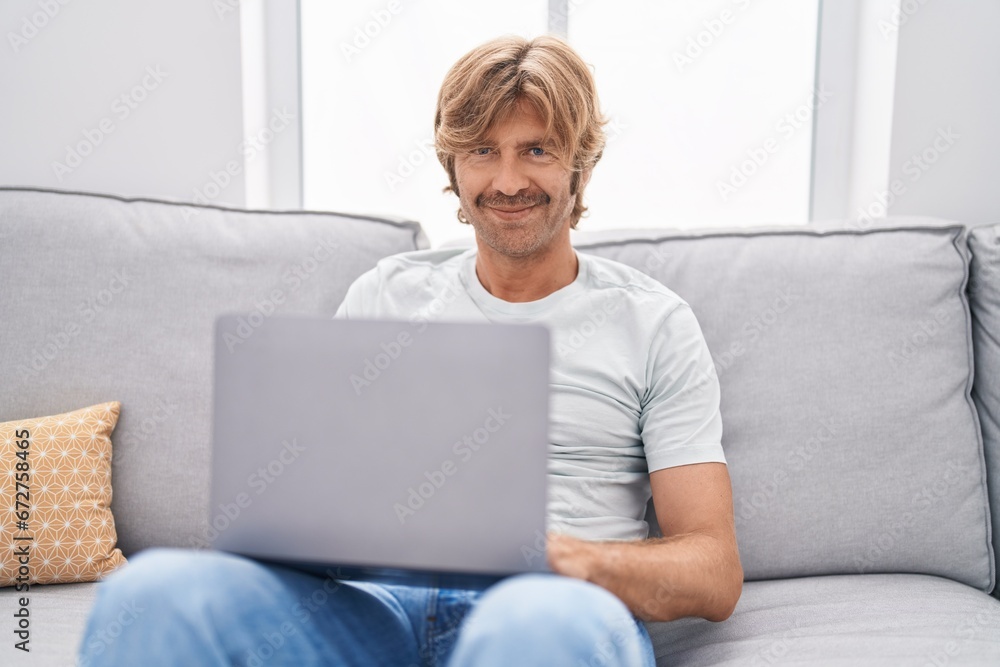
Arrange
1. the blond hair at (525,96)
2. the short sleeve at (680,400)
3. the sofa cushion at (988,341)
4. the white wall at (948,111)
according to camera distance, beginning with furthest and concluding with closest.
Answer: the white wall at (948,111) < the sofa cushion at (988,341) < the blond hair at (525,96) < the short sleeve at (680,400)

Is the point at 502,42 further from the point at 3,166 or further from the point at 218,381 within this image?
the point at 3,166

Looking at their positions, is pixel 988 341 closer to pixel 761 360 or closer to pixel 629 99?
pixel 761 360

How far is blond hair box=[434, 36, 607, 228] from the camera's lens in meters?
1.19

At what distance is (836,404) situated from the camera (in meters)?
1.27

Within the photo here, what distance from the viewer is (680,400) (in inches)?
44.0

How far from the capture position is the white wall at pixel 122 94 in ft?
5.51

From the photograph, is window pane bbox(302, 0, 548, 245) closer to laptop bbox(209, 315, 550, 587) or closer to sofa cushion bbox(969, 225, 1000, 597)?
sofa cushion bbox(969, 225, 1000, 597)

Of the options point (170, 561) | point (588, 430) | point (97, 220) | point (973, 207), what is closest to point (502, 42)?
point (588, 430)

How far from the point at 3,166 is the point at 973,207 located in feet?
6.70

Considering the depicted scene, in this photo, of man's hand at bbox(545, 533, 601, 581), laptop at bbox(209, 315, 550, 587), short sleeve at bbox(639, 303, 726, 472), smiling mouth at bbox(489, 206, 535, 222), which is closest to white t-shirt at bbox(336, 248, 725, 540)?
short sleeve at bbox(639, 303, 726, 472)

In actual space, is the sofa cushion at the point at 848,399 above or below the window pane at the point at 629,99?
below

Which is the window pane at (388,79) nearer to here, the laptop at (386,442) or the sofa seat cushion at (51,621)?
the sofa seat cushion at (51,621)

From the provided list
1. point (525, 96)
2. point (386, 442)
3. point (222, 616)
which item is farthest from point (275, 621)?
point (525, 96)

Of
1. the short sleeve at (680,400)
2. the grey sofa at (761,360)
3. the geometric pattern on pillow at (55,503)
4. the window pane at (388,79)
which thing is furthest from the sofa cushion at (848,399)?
the geometric pattern on pillow at (55,503)
